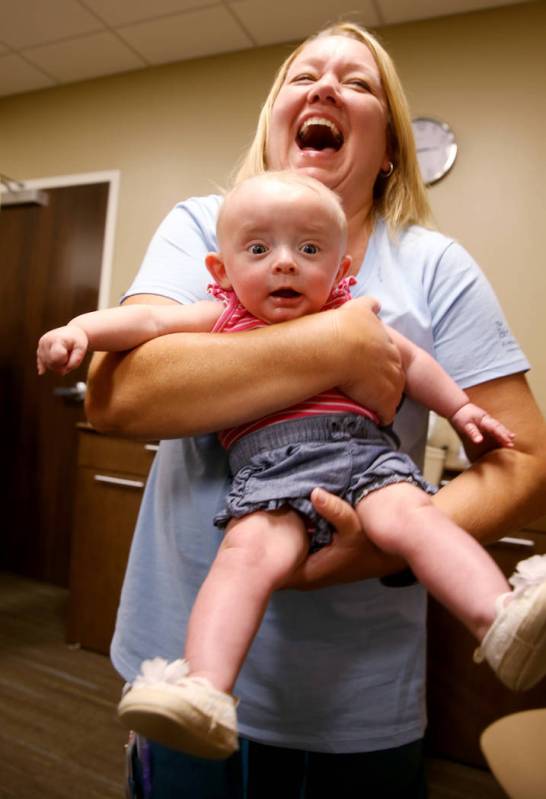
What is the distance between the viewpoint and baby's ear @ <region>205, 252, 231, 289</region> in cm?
90

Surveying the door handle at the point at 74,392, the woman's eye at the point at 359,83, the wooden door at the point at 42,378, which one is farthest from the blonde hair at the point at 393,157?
the wooden door at the point at 42,378

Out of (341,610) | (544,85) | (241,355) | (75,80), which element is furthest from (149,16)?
(341,610)

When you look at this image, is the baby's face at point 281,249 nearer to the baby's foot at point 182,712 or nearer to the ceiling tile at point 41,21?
the baby's foot at point 182,712

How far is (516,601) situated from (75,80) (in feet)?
14.0

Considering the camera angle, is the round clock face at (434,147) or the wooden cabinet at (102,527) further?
the round clock face at (434,147)

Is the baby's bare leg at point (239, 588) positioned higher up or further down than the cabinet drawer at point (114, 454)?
higher up

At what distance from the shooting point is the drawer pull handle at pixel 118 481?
263 cm

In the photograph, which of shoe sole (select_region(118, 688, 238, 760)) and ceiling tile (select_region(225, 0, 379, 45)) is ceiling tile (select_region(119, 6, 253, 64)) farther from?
shoe sole (select_region(118, 688, 238, 760))

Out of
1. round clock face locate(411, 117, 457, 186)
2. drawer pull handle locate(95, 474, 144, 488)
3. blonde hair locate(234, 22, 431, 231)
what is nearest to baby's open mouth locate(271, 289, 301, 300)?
blonde hair locate(234, 22, 431, 231)

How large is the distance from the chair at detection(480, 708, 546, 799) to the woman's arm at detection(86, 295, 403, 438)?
2.82 ft

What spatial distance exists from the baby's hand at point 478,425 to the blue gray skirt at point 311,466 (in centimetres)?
9

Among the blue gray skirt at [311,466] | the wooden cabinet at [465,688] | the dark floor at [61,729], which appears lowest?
the dark floor at [61,729]

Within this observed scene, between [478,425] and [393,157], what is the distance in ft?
1.77

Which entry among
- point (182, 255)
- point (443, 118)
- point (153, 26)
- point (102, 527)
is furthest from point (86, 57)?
point (182, 255)
